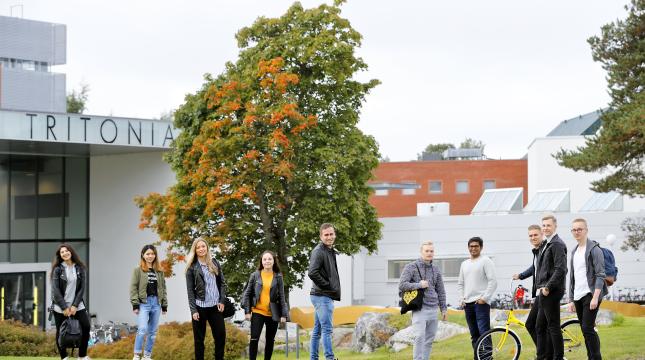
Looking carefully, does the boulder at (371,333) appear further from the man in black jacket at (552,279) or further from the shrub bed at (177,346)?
the man in black jacket at (552,279)

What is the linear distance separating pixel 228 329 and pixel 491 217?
2702 cm

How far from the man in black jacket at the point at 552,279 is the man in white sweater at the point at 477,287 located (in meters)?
1.16

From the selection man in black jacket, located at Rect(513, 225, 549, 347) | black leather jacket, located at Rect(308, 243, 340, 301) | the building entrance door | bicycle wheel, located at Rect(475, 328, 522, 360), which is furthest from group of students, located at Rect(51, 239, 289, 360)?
the building entrance door

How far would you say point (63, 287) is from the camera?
15.1 m

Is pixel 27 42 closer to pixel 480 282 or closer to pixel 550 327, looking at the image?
pixel 480 282

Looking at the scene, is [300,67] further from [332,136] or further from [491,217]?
[491,217]

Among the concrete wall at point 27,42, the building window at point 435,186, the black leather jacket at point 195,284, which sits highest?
the concrete wall at point 27,42

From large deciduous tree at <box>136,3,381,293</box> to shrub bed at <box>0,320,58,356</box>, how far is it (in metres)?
5.06

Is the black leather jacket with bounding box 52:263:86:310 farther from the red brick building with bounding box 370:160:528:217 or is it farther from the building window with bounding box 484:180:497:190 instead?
the building window with bounding box 484:180:497:190

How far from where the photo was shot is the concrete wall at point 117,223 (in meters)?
37.1

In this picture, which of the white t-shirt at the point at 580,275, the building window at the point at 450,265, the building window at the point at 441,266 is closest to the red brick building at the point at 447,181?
the building window at the point at 441,266

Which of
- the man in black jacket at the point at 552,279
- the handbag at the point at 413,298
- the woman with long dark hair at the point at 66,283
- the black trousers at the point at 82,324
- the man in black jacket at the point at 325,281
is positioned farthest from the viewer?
the black trousers at the point at 82,324

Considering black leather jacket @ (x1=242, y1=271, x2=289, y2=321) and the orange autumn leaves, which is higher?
the orange autumn leaves

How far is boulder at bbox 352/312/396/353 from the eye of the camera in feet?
69.6
